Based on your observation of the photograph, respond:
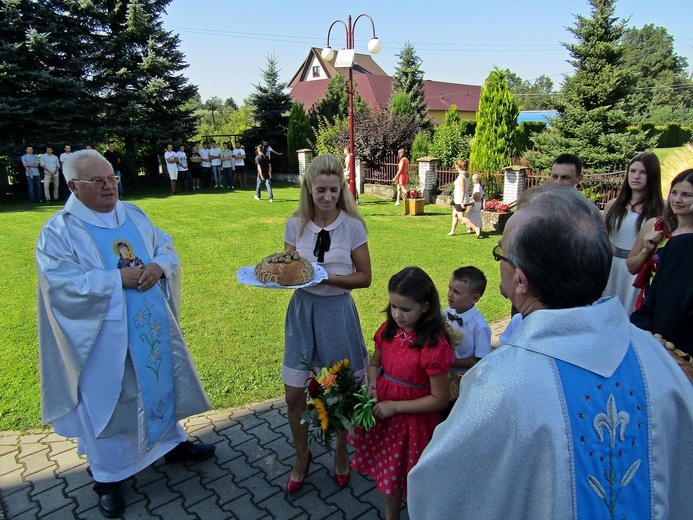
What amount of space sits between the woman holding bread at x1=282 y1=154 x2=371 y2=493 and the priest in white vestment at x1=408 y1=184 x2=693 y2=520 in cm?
175

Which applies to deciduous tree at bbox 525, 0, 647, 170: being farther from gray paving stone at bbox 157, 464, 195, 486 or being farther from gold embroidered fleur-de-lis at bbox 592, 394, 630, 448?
gold embroidered fleur-de-lis at bbox 592, 394, 630, 448

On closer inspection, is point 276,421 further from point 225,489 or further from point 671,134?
point 671,134

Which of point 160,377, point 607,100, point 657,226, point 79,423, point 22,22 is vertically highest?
point 22,22

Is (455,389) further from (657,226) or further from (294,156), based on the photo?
(294,156)

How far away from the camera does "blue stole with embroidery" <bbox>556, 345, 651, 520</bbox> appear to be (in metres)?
1.20

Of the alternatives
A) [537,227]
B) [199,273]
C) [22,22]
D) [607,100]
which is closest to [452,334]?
[537,227]

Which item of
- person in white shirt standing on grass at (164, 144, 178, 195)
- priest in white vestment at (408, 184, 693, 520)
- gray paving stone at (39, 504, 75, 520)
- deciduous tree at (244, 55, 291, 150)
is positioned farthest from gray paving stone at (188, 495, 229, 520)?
deciduous tree at (244, 55, 291, 150)

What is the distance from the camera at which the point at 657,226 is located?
3.33 meters

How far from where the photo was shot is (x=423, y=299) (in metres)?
2.49

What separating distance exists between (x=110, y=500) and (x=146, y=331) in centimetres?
Answer: 111

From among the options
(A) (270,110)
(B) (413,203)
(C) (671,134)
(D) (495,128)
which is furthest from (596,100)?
(C) (671,134)

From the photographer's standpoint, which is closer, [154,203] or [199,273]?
[199,273]

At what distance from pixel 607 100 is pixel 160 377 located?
18.2m

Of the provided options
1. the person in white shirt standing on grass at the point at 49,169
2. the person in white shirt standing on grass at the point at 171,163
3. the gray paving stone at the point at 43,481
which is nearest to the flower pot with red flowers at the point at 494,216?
the gray paving stone at the point at 43,481
